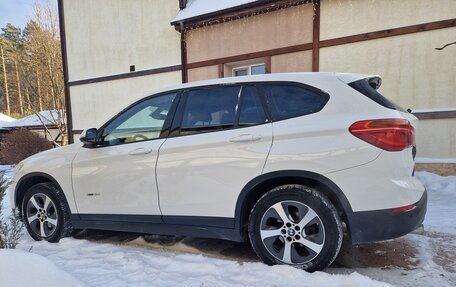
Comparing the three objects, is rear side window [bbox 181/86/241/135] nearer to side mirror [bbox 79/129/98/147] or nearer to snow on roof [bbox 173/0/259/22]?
side mirror [bbox 79/129/98/147]

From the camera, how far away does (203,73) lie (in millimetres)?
9438

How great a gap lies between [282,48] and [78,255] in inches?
262

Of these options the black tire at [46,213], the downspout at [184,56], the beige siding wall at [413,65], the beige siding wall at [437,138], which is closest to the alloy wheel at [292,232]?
the black tire at [46,213]

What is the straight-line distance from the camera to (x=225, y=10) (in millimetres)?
8469

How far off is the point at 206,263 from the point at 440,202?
418cm

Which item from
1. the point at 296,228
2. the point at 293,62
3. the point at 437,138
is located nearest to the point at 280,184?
the point at 296,228

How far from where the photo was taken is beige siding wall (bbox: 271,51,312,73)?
7.92 meters

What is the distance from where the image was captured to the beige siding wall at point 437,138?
6.43m

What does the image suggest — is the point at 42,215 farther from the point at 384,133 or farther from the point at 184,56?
the point at 184,56

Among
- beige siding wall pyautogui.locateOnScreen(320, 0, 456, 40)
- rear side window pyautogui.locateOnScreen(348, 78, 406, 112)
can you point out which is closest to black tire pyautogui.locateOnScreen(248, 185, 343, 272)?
rear side window pyautogui.locateOnScreen(348, 78, 406, 112)

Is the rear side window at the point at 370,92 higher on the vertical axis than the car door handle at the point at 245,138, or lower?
higher

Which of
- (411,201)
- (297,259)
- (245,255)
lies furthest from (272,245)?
(411,201)

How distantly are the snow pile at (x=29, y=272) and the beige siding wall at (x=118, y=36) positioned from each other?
8264 mm

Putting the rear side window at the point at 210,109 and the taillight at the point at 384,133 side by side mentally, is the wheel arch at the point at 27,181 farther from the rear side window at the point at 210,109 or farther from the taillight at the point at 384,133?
the taillight at the point at 384,133
